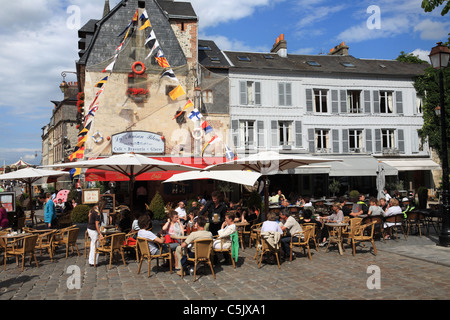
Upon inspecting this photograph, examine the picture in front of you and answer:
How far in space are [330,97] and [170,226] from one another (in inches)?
736

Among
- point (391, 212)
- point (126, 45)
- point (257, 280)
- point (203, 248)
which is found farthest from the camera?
point (126, 45)

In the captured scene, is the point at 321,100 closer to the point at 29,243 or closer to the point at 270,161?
the point at 270,161

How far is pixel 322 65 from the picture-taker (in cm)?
2456

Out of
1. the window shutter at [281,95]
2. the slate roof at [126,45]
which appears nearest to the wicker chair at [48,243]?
the slate roof at [126,45]

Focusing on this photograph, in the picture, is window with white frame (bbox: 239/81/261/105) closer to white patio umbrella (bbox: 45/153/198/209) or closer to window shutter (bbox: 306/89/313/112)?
window shutter (bbox: 306/89/313/112)

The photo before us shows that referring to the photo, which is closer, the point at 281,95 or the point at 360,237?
the point at 360,237

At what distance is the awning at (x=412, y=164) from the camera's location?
2356cm

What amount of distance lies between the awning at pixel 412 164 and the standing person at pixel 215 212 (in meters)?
18.0

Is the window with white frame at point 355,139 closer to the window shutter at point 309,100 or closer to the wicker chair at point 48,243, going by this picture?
the window shutter at point 309,100

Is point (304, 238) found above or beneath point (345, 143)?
beneath

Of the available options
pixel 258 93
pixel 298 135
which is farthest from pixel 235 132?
pixel 298 135

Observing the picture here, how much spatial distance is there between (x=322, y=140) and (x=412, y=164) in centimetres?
611

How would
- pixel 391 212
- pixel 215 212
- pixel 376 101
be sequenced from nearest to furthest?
pixel 215 212 → pixel 391 212 → pixel 376 101
